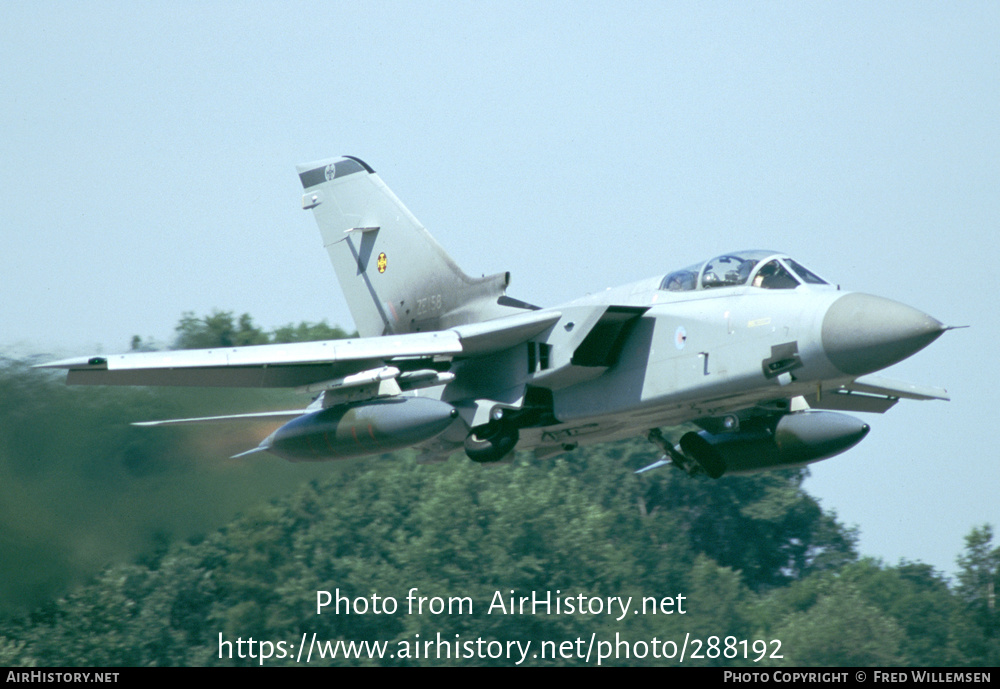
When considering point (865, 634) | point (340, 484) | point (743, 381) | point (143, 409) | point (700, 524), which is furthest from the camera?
point (700, 524)

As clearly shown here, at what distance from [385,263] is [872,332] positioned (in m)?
7.09

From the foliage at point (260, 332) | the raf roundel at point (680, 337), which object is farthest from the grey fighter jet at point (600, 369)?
the foliage at point (260, 332)

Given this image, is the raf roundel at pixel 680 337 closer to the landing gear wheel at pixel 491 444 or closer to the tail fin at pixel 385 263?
the landing gear wheel at pixel 491 444

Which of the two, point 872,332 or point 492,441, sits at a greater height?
point 872,332

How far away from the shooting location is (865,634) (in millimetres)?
30422

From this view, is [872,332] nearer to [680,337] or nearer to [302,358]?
[680,337]

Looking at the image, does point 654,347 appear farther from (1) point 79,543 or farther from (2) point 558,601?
(2) point 558,601

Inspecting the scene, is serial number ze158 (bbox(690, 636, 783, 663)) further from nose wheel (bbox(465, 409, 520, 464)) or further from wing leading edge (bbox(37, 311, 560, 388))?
wing leading edge (bbox(37, 311, 560, 388))

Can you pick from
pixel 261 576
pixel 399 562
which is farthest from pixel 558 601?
pixel 261 576

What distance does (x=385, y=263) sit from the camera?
1672cm

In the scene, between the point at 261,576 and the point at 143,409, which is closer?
the point at 143,409

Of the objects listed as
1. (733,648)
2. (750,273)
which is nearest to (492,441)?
(750,273)

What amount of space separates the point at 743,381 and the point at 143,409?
9405 mm

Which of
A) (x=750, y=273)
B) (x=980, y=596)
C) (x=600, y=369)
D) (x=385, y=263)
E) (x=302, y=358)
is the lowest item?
(x=980, y=596)
